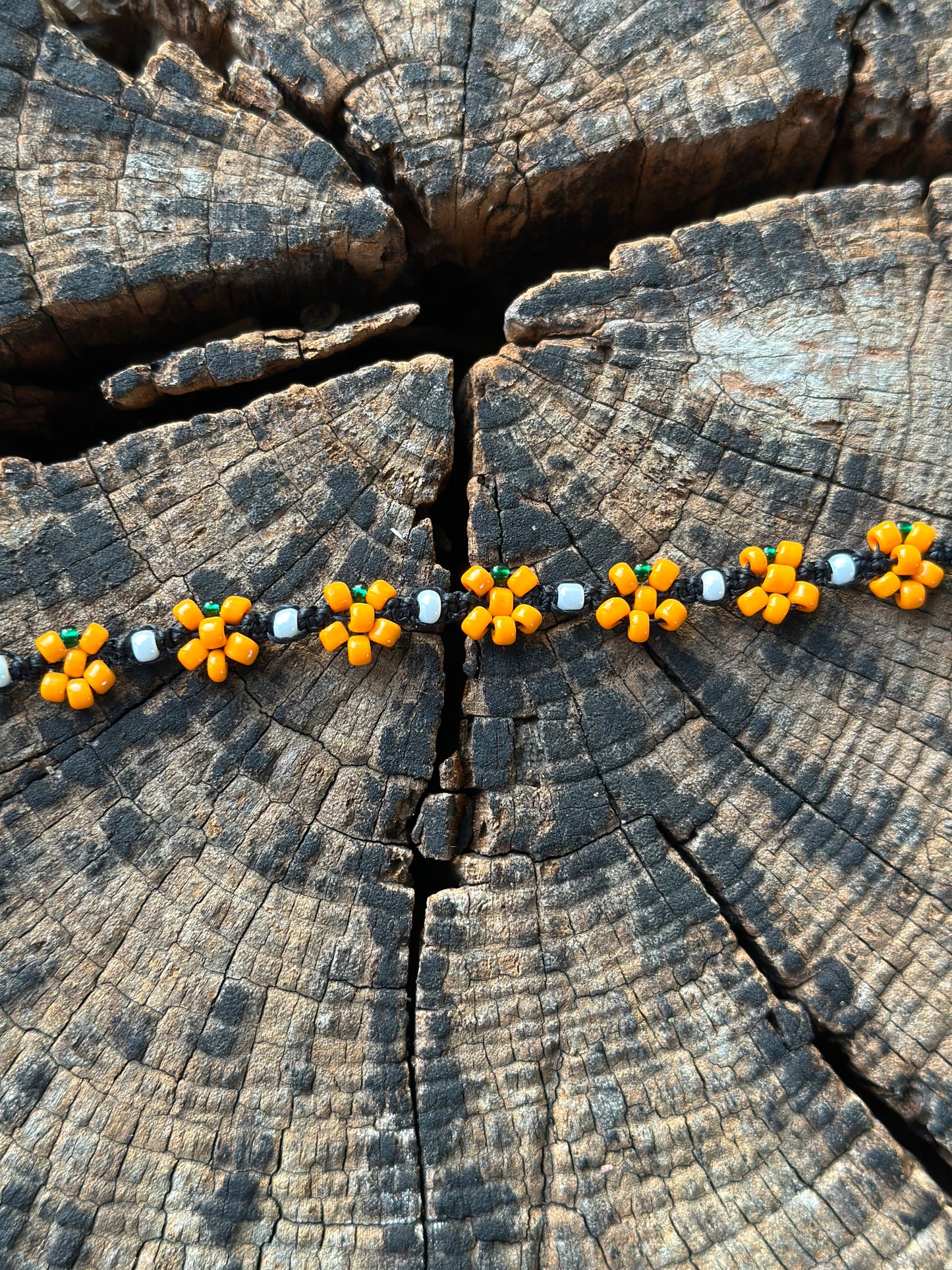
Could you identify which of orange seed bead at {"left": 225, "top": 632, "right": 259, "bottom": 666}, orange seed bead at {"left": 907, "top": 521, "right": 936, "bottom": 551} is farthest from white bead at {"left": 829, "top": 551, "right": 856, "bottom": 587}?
orange seed bead at {"left": 225, "top": 632, "right": 259, "bottom": 666}

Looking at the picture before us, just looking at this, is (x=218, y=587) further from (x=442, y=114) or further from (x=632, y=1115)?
(x=632, y=1115)

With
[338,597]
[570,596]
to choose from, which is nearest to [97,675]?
[338,597]

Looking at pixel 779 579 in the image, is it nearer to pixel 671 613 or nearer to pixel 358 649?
pixel 671 613

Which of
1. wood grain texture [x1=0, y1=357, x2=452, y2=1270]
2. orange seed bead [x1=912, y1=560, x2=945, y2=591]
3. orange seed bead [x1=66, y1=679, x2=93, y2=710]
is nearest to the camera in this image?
wood grain texture [x1=0, y1=357, x2=452, y2=1270]

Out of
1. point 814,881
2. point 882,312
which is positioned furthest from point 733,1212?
point 882,312

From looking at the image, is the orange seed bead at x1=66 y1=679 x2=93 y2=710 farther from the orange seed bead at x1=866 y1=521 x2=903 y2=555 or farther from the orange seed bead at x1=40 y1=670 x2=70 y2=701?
the orange seed bead at x1=866 y1=521 x2=903 y2=555

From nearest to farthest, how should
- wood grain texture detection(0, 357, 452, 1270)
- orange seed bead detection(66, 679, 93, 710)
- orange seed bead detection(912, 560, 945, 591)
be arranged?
wood grain texture detection(0, 357, 452, 1270) → orange seed bead detection(66, 679, 93, 710) → orange seed bead detection(912, 560, 945, 591)
